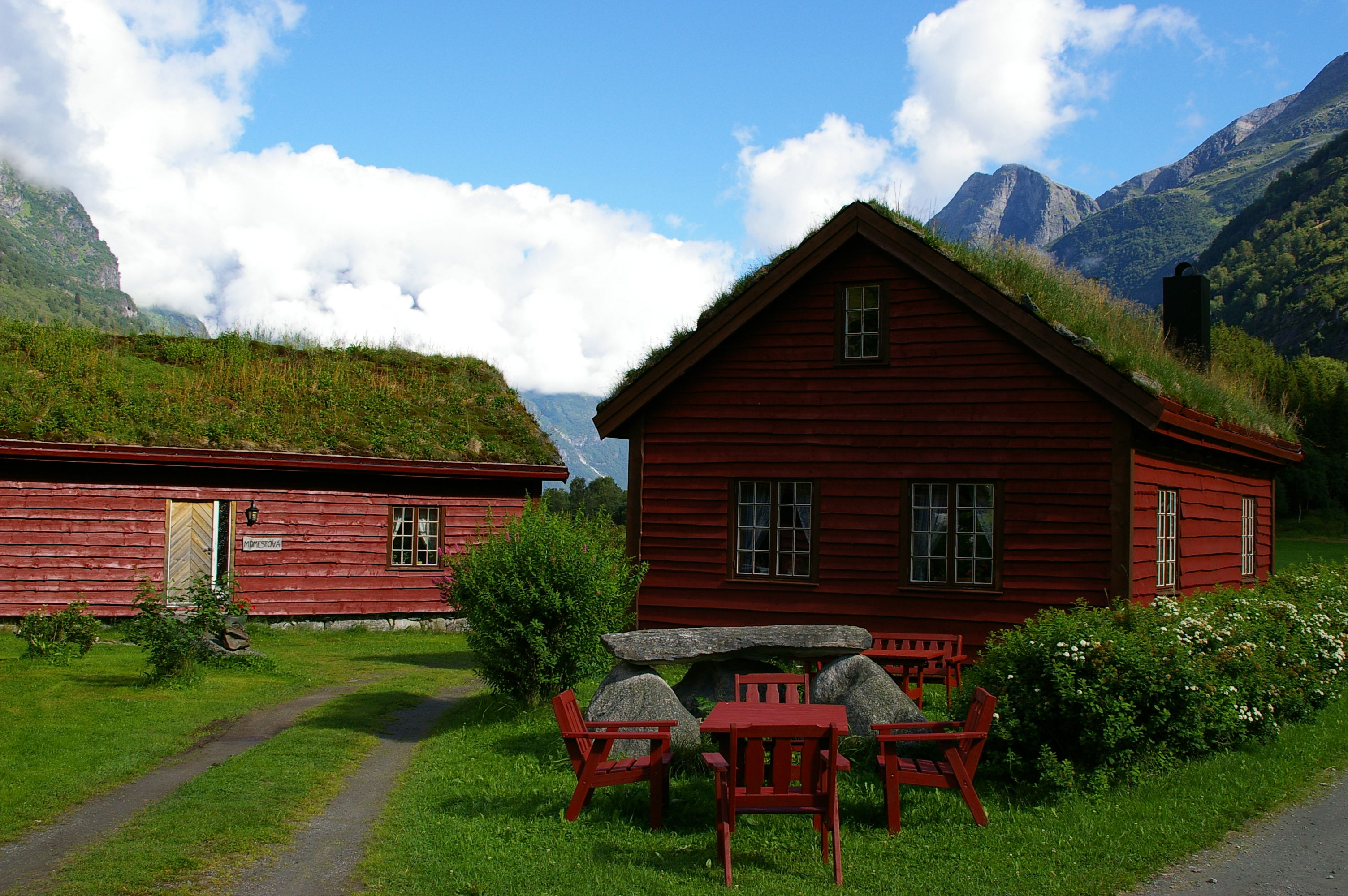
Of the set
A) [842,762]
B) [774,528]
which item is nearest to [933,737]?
[842,762]

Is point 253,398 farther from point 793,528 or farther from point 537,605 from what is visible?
point 537,605

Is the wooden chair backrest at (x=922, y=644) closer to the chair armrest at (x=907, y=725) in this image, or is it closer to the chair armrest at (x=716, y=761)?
the chair armrest at (x=907, y=725)

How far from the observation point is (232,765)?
951cm

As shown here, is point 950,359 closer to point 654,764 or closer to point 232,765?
point 654,764

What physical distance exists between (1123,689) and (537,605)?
6026mm

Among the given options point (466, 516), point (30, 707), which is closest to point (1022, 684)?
point (30, 707)

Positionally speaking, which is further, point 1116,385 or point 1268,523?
point 1268,523

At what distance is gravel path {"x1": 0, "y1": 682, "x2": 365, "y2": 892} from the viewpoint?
22.2 ft

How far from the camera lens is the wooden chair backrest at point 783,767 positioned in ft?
21.8

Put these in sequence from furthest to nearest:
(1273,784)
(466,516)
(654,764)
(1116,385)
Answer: (466,516) < (1116,385) < (1273,784) < (654,764)

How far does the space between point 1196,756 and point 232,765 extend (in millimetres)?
8711

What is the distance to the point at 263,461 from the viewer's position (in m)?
20.0

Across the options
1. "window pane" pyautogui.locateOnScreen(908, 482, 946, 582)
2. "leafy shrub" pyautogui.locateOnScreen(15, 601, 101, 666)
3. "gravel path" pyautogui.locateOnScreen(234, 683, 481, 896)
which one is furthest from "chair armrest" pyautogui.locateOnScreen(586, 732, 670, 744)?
"leafy shrub" pyautogui.locateOnScreen(15, 601, 101, 666)

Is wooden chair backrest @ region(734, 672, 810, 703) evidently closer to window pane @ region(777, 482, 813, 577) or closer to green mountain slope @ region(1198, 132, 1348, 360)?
window pane @ region(777, 482, 813, 577)
